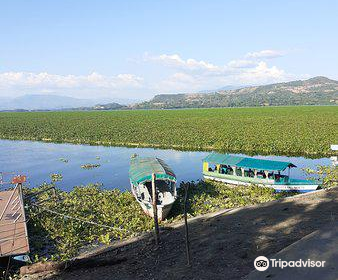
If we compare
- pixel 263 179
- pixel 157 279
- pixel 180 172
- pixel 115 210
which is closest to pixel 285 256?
pixel 157 279

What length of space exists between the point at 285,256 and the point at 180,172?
22764 mm

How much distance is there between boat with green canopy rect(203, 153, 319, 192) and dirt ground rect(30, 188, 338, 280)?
5552mm

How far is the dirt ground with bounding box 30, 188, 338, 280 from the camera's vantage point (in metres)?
10.5

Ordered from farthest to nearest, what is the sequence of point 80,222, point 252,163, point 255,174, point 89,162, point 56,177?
point 89,162, point 56,177, point 252,163, point 255,174, point 80,222

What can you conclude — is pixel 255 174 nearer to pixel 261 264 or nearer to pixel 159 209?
pixel 159 209

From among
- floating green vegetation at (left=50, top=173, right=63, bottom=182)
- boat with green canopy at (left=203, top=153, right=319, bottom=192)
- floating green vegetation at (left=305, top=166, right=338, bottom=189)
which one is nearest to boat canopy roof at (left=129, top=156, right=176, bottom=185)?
boat with green canopy at (left=203, top=153, right=319, bottom=192)

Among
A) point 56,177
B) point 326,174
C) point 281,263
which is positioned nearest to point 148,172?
point 281,263

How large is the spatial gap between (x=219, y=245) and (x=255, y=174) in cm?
1253

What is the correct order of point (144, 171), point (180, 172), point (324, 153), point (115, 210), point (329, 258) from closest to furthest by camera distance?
point (329, 258)
point (115, 210)
point (144, 171)
point (180, 172)
point (324, 153)

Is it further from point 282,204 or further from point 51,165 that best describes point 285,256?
point 51,165

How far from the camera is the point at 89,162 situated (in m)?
37.8

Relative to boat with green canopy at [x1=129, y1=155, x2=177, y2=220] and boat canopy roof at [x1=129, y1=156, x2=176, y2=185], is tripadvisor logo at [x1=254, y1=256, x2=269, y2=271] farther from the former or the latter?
boat canopy roof at [x1=129, y1=156, x2=176, y2=185]

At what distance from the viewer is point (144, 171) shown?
21656mm

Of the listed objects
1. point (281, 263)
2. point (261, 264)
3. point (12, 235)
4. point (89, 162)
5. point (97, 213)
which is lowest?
point (97, 213)
